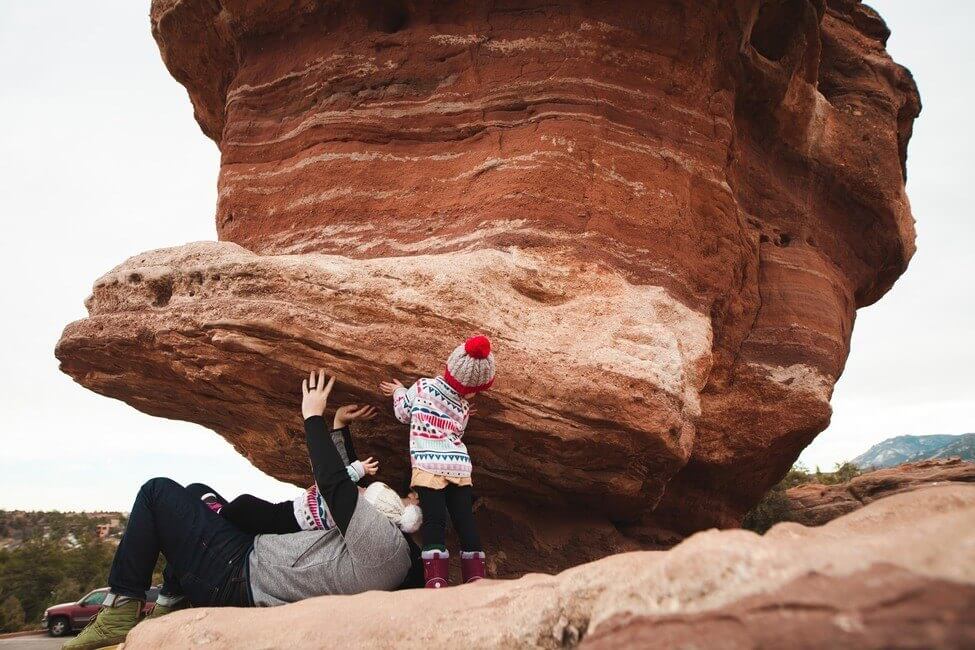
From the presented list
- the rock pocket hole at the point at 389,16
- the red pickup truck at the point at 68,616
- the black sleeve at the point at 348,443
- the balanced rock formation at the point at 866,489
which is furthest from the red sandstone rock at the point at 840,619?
the red pickup truck at the point at 68,616

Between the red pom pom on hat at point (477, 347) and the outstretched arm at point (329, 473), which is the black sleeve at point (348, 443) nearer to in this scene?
the outstretched arm at point (329, 473)

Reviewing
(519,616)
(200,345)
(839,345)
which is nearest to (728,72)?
(839,345)

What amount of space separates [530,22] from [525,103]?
725mm

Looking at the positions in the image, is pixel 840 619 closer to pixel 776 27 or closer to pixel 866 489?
pixel 776 27

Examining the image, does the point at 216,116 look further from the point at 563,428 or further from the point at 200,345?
the point at 563,428

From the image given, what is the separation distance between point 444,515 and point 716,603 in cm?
249

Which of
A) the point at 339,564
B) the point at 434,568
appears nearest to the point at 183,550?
the point at 339,564

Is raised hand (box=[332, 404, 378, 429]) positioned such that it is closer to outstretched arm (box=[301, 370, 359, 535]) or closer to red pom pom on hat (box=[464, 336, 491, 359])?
outstretched arm (box=[301, 370, 359, 535])

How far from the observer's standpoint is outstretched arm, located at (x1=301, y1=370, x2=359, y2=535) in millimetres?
4324

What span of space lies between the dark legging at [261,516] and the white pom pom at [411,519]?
801 mm

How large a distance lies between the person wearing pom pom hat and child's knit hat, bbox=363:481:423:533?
0.07 m

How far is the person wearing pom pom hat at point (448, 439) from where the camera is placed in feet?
15.3

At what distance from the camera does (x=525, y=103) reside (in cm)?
630

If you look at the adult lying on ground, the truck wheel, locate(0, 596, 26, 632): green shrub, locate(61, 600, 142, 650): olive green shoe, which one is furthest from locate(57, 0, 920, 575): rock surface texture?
locate(0, 596, 26, 632): green shrub
